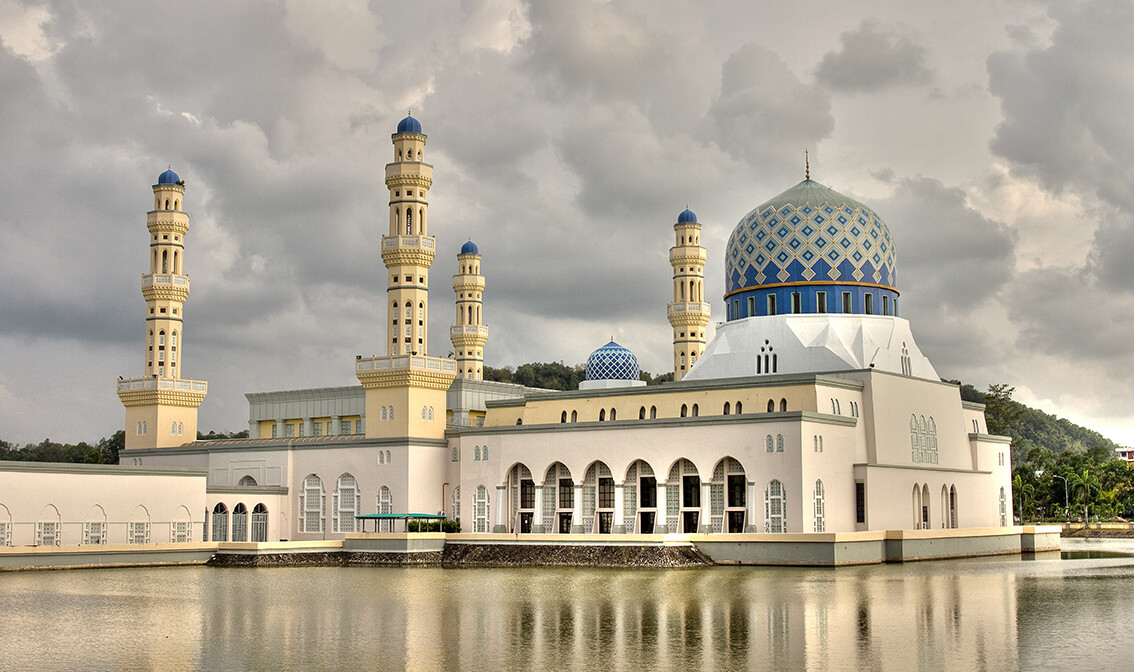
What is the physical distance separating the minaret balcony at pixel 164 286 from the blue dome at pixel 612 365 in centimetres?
1684

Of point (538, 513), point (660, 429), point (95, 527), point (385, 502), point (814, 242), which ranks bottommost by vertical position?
point (95, 527)

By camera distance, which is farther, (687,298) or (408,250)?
(687,298)

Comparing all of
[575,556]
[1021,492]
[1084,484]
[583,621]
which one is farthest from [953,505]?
[583,621]

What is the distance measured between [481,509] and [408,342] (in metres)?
6.62

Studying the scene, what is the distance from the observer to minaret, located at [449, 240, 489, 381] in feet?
200

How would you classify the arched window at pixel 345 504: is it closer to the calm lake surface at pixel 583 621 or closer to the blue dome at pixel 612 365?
the blue dome at pixel 612 365

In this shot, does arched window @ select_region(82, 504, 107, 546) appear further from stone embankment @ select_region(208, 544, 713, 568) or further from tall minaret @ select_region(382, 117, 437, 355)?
tall minaret @ select_region(382, 117, 437, 355)

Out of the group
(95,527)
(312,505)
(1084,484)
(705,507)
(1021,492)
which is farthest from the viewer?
(1021,492)

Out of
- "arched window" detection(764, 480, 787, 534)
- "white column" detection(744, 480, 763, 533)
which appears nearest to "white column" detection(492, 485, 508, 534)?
"white column" detection(744, 480, 763, 533)

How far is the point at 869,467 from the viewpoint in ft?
139

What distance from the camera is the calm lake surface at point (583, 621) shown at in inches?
672

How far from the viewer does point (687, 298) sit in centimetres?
5825

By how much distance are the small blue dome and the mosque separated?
5.0 inches

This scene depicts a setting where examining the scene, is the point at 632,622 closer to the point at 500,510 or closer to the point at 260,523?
the point at 500,510
